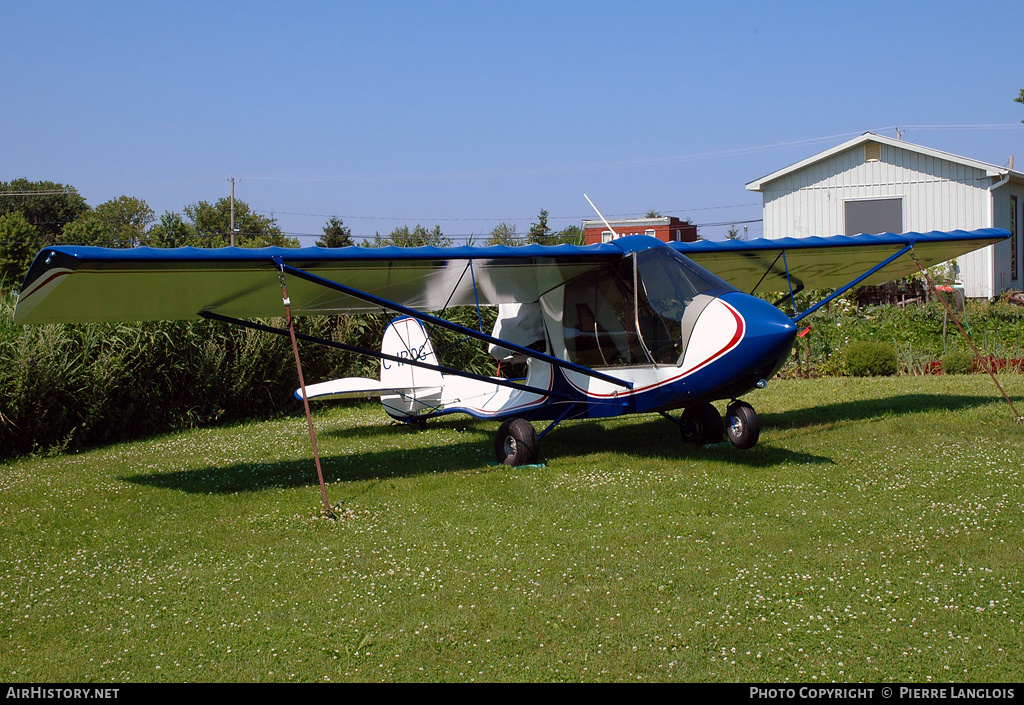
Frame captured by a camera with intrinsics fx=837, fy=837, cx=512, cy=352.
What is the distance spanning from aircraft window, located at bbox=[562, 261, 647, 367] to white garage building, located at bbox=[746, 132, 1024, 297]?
17.7 m

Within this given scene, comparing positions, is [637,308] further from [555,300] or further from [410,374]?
[410,374]

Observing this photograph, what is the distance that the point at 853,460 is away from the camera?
352 inches

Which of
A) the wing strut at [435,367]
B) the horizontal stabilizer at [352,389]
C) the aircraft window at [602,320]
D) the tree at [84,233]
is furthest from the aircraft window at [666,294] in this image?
the tree at [84,233]

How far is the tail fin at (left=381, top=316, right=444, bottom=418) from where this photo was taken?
12.8 m

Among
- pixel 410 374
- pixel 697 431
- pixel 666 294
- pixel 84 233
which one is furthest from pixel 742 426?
pixel 84 233

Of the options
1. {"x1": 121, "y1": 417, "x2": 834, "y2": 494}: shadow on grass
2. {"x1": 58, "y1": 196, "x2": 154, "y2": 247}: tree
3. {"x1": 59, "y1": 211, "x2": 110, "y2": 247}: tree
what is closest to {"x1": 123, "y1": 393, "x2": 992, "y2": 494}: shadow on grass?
{"x1": 121, "y1": 417, "x2": 834, "y2": 494}: shadow on grass

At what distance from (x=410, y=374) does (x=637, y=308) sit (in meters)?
4.86

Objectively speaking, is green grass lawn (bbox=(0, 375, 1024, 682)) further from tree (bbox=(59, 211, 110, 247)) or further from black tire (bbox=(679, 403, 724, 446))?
tree (bbox=(59, 211, 110, 247))

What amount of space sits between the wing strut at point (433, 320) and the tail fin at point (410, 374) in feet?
10.3

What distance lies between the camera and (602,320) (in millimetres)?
9805

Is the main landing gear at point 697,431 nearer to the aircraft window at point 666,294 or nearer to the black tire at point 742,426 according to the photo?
the black tire at point 742,426
